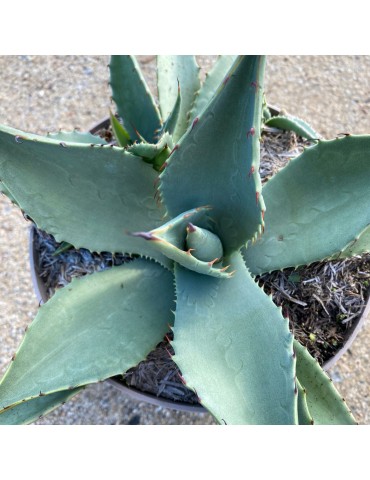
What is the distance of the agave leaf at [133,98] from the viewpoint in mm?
921

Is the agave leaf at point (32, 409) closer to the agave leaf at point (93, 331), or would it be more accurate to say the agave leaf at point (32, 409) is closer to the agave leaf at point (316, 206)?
the agave leaf at point (93, 331)

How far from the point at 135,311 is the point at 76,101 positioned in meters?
1.04

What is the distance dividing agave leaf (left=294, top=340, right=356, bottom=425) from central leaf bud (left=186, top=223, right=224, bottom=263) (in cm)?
20

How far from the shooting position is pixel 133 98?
0.96m

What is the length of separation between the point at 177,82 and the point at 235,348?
21.7 inches

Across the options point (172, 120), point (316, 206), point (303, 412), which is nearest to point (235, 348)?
point (303, 412)

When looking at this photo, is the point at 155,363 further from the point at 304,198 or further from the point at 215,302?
the point at 304,198

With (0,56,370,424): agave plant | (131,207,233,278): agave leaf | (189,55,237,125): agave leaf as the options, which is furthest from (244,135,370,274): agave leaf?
(189,55,237,125): agave leaf

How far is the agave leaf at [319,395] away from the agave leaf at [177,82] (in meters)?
0.47

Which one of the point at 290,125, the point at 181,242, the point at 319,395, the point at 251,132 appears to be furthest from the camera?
the point at 290,125

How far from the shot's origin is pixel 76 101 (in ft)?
5.37

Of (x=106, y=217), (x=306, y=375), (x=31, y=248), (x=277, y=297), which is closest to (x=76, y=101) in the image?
(x=31, y=248)

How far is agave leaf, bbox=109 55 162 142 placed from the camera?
921mm

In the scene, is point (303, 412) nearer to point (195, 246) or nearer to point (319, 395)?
point (319, 395)
